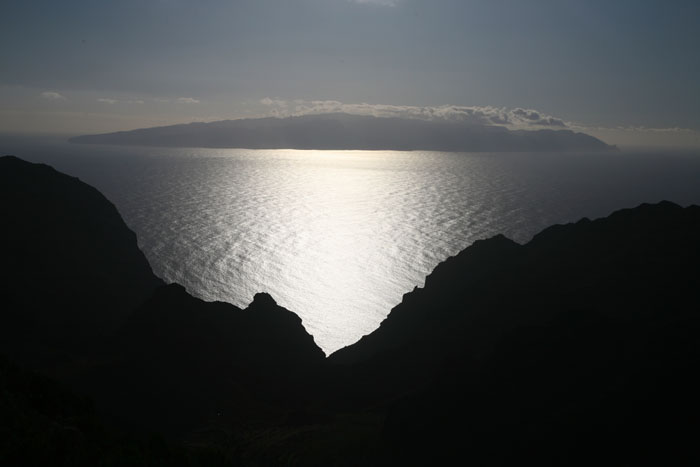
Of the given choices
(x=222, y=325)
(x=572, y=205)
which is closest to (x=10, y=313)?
(x=222, y=325)

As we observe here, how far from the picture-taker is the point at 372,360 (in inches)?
1655

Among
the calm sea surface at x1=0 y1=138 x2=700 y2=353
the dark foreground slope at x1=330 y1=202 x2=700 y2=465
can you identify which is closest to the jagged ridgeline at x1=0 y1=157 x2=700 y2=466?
the dark foreground slope at x1=330 y1=202 x2=700 y2=465

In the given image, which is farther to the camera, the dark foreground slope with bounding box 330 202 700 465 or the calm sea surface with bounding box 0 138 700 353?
the calm sea surface with bounding box 0 138 700 353

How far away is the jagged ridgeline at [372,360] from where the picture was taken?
74.6 ft

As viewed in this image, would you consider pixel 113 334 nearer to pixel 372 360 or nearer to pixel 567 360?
pixel 372 360

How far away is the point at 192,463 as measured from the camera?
21.4 meters

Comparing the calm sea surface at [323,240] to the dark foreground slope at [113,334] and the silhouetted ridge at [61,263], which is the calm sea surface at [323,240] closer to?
the silhouetted ridge at [61,263]

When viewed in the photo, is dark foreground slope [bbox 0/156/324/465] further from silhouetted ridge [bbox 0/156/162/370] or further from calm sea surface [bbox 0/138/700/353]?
calm sea surface [bbox 0/138/700/353]

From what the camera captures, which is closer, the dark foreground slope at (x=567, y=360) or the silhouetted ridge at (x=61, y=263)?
the dark foreground slope at (x=567, y=360)

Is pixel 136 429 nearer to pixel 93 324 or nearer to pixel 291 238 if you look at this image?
pixel 93 324

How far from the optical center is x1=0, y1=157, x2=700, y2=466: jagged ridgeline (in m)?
22.8

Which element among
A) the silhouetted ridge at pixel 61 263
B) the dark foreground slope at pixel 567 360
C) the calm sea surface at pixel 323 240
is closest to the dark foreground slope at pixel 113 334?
the silhouetted ridge at pixel 61 263

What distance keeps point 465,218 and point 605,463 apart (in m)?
135

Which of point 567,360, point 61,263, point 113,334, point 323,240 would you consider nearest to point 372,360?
point 567,360
